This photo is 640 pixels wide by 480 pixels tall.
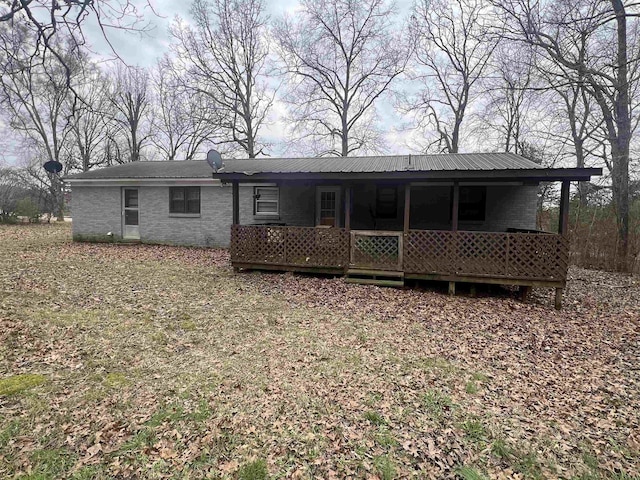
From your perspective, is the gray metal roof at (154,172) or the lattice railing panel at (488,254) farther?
the gray metal roof at (154,172)

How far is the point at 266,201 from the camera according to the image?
12797 millimetres

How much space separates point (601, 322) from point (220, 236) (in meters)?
11.5

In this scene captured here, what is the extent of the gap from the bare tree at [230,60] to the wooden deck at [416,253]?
53.8 feet

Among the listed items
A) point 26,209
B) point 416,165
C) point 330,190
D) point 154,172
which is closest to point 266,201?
point 330,190

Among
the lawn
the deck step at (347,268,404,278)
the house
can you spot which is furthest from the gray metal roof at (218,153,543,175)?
the lawn

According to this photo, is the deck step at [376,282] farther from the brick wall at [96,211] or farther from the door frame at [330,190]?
the brick wall at [96,211]

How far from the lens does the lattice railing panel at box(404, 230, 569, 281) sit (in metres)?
7.13

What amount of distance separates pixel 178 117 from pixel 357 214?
21.5 m

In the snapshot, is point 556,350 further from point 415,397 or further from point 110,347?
point 110,347

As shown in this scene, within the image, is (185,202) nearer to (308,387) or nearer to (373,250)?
(373,250)

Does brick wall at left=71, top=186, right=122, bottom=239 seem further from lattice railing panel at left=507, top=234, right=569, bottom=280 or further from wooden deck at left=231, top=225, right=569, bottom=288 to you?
lattice railing panel at left=507, top=234, right=569, bottom=280

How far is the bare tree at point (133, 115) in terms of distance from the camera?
26000mm

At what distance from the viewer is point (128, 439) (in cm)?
281

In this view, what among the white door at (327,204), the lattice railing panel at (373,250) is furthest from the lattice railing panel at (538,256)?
the white door at (327,204)
